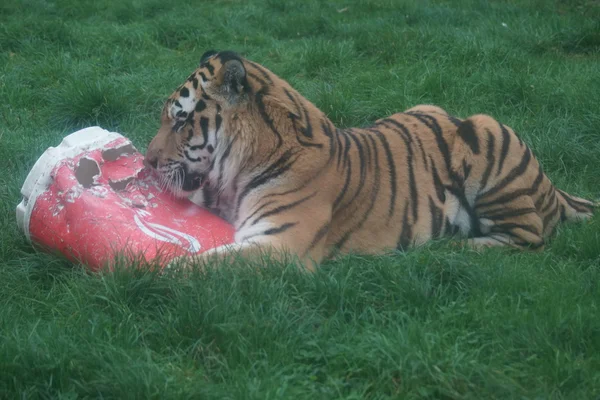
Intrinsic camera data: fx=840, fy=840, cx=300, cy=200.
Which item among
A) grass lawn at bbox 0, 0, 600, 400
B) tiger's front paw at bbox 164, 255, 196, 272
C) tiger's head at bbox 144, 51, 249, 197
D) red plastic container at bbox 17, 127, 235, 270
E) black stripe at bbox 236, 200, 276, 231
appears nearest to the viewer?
grass lawn at bbox 0, 0, 600, 400

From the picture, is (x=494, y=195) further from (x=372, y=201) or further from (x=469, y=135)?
(x=372, y=201)

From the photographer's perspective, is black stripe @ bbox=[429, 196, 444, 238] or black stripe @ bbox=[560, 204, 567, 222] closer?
black stripe @ bbox=[429, 196, 444, 238]

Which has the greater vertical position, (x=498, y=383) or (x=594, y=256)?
(x=498, y=383)

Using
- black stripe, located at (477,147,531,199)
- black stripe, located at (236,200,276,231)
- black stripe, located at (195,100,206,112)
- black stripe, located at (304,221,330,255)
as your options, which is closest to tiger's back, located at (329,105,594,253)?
black stripe, located at (477,147,531,199)

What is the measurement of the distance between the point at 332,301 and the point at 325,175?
965 mm

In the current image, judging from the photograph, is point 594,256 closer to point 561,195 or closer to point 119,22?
point 561,195

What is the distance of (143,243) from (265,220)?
0.64 m

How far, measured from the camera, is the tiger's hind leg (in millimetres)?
4938

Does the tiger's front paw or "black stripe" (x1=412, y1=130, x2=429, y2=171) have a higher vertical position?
the tiger's front paw

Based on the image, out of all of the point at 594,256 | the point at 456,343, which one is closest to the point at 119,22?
the point at 594,256

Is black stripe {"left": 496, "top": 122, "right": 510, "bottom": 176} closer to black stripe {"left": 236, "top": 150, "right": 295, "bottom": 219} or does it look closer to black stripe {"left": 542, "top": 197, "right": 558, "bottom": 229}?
black stripe {"left": 542, "top": 197, "right": 558, "bottom": 229}

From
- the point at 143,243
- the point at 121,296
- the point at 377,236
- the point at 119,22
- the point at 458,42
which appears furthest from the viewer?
the point at 119,22

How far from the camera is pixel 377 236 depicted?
4641 millimetres

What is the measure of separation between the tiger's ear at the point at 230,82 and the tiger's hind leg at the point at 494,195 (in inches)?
54.2
